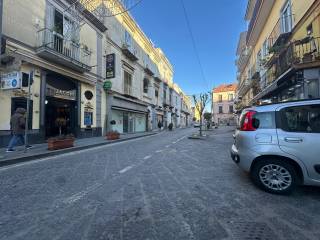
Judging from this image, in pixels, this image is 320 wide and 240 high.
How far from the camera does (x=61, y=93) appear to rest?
1366cm

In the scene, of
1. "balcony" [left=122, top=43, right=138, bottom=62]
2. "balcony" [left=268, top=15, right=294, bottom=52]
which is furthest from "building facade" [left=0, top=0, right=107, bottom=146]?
"balcony" [left=268, top=15, right=294, bottom=52]

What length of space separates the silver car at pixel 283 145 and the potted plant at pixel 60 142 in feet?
26.0

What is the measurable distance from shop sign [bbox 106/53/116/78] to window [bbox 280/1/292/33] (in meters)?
12.2

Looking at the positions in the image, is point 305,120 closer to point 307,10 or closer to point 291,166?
point 291,166

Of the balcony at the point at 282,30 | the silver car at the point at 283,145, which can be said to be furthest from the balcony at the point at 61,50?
the balcony at the point at 282,30

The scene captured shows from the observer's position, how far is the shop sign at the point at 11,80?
7938 mm

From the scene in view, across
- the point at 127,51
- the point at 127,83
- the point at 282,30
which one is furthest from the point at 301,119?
the point at 127,83

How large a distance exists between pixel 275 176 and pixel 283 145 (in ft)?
1.97

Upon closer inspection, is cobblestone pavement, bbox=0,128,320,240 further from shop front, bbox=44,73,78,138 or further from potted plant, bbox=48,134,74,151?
shop front, bbox=44,73,78,138

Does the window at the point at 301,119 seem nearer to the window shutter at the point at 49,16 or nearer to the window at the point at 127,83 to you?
the window shutter at the point at 49,16

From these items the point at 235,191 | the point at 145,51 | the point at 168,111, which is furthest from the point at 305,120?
the point at 168,111

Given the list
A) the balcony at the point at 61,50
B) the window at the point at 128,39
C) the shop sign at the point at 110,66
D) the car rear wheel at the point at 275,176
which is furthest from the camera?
the window at the point at 128,39

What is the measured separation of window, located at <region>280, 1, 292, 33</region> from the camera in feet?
43.3

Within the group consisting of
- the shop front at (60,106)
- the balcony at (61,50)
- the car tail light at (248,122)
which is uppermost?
the balcony at (61,50)
